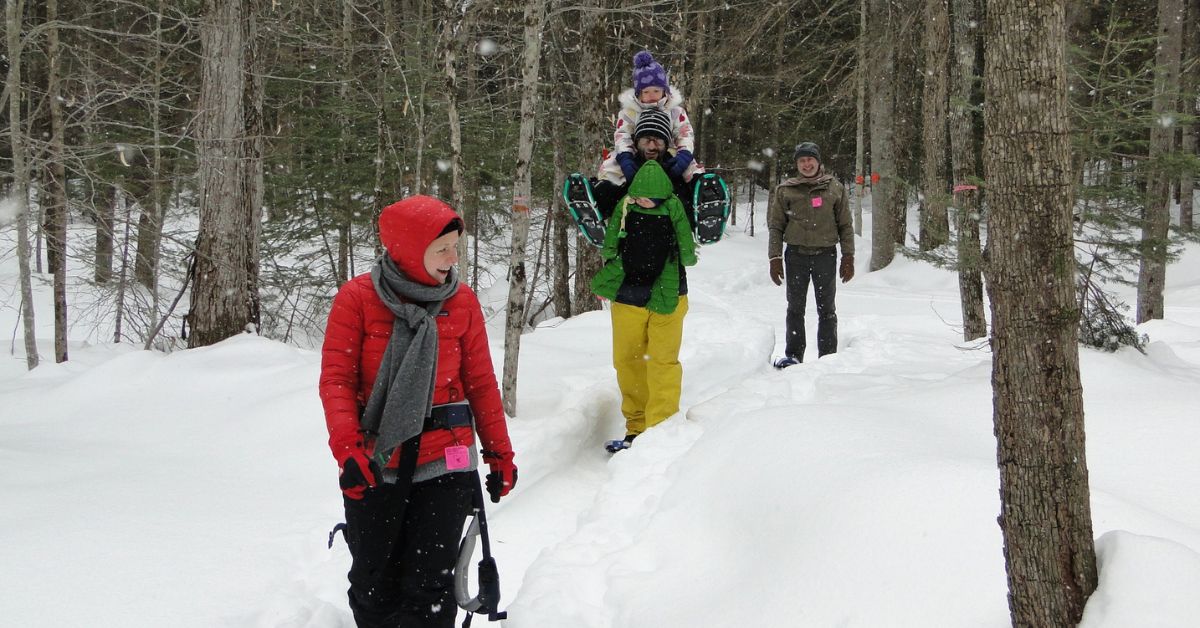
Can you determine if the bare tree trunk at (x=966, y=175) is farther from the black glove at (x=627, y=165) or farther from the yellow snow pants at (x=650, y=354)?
the black glove at (x=627, y=165)

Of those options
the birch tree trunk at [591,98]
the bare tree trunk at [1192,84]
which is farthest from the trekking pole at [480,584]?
the bare tree trunk at [1192,84]

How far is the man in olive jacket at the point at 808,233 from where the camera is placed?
7043 millimetres

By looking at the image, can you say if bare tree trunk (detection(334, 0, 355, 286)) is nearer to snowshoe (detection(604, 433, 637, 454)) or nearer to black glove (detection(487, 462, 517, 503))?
snowshoe (detection(604, 433, 637, 454))

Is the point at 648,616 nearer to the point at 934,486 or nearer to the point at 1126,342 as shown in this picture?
the point at 934,486

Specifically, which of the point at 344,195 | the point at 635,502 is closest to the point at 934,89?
the point at 635,502

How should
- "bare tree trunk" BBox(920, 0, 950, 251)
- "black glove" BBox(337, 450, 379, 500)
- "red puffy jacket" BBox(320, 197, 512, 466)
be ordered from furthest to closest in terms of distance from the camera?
"bare tree trunk" BBox(920, 0, 950, 251)
"red puffy jacket" BBox(320, 197, 512, 466)
"black glove" BBox(337, 450, 379, 500)

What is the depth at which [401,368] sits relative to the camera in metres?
2.78

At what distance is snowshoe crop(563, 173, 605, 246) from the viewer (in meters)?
5.31

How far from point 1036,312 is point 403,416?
2061 millimetres

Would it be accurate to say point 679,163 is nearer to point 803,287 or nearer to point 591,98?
point 803,287

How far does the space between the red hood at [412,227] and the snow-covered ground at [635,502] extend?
5.22 ft

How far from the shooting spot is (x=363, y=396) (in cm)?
289

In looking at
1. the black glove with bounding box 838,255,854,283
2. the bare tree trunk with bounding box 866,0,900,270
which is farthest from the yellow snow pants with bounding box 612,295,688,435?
the bare tree trunk with bounding box 866,0,900,270

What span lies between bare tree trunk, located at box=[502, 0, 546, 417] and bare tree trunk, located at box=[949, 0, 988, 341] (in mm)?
3748
